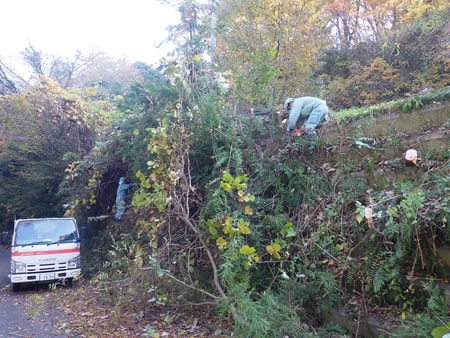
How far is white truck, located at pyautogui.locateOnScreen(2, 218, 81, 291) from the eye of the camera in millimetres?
9867

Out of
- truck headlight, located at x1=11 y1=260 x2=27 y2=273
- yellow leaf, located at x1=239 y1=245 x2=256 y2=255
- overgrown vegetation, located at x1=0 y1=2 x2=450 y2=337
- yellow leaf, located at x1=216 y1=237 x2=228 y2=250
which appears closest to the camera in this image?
overgrown vegetation, located at x1=0 y1=2 x2=450 y2=337

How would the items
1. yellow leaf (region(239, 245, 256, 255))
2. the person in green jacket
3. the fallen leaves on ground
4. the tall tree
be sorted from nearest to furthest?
1. yellow leaf (region(239, 245, 256, 255))
2. the fallen leaves on ground
3. the person in green jacket
4. the tall tree

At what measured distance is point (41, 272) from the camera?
9930 mm

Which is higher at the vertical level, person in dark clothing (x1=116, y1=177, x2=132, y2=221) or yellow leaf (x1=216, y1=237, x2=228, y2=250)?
person in dark clothing (x1=116, y1=177, x2=132, y2=221)

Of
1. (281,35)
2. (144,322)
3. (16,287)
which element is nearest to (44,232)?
(16,287)

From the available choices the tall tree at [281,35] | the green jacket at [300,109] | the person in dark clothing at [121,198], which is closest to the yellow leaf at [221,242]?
the green jacket at [300,109]

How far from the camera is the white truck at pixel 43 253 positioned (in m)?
9.87

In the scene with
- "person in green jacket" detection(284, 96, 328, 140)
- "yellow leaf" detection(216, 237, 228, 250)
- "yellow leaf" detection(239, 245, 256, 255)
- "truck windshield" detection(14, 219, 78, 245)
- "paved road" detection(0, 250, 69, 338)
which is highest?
"person in green jacket" detection(284, 96, 328, 140)

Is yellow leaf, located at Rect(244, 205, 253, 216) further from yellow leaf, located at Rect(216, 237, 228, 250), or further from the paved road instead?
the paved road

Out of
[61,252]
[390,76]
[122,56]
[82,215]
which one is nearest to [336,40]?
[390,76]

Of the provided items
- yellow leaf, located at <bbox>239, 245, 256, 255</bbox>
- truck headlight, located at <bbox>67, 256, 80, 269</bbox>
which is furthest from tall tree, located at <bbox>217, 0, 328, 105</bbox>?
yellow leaf, located at <bbox>239, 245, 256, 255</bbox>

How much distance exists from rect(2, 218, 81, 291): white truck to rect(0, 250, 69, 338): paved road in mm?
486

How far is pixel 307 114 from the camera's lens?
24.7 feet

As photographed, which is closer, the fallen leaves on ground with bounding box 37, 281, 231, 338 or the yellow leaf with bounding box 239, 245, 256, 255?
the yellow leaf with bounding box 239, 245, 256, 255
